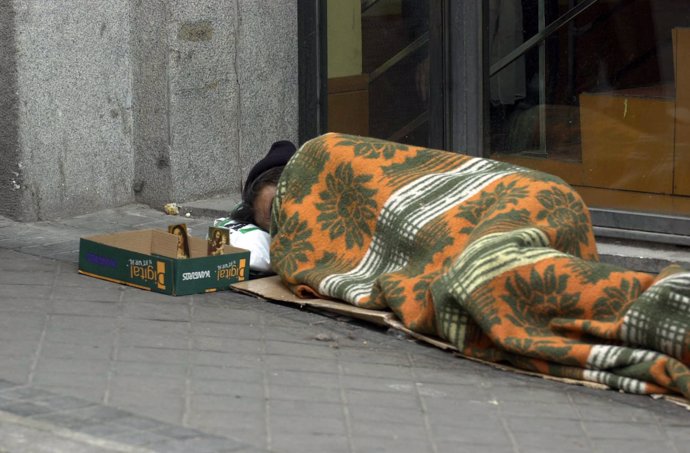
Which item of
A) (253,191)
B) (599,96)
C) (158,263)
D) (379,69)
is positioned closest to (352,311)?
(158,263)

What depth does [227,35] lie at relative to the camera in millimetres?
6363

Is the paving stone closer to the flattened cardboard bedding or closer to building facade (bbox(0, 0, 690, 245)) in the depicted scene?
the flattened cardboard bedding

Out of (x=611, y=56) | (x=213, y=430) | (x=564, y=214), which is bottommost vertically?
(x=213, y=430)

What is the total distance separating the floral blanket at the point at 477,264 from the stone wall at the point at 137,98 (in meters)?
1.53

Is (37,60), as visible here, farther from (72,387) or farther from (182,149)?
(72,387)

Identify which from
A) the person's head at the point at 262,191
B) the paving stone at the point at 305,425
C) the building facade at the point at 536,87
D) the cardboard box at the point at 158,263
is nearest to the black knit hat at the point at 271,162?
the person's head at the point at 262,191

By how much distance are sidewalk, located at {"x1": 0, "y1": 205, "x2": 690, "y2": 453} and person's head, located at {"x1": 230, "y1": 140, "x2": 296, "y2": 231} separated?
0.53 meters

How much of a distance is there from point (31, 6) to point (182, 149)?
1.03m

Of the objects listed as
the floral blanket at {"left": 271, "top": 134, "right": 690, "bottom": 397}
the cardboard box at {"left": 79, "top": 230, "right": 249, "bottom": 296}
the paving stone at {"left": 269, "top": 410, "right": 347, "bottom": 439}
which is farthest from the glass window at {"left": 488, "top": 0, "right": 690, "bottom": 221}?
the paving stone at {"left": 269, "top": 410, "right": 347, "bottom": 439}

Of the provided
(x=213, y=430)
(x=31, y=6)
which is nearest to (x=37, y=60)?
(x=31, y=6)

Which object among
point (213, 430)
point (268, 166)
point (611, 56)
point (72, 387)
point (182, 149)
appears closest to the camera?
point (213, 430)

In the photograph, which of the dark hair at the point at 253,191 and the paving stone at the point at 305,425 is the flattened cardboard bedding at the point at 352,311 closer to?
the dark hair at the point at 253,191

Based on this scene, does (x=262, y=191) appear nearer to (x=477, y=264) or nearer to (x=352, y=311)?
(x=352, y=311)

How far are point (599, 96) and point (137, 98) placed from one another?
2.32 m
